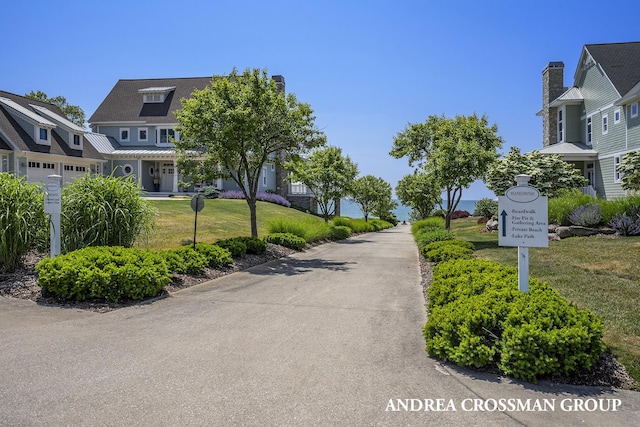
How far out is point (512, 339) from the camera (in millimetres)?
4719

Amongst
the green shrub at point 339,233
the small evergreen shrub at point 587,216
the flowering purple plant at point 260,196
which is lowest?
the green shrub at point 339,233

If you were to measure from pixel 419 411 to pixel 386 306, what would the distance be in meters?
4.22

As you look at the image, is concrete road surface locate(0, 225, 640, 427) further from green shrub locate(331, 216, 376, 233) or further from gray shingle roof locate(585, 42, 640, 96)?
gray shingle roof locate(585, 42, 640, 96)

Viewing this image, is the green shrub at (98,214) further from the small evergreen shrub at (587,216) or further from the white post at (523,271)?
the small evergreen shrub at (587,216)

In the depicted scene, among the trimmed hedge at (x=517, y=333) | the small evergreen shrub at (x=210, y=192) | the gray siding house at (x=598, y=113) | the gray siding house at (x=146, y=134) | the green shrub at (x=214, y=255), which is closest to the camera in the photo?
the trimmed hedge at (x=517, y=333)

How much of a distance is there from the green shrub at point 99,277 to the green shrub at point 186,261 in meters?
1.36

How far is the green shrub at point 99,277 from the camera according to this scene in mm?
7812

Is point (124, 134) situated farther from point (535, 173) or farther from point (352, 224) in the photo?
point (535, 173)

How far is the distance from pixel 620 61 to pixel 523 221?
90.9ft

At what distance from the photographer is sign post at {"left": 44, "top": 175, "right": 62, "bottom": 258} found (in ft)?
30.6

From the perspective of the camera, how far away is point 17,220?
9.34 m

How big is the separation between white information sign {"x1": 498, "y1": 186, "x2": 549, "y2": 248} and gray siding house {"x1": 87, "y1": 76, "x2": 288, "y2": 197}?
32.6 metres

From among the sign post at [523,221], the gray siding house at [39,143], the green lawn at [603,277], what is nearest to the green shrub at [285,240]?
the green lawn at [603,277]

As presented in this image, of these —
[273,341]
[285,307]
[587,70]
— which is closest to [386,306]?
[285,307]
